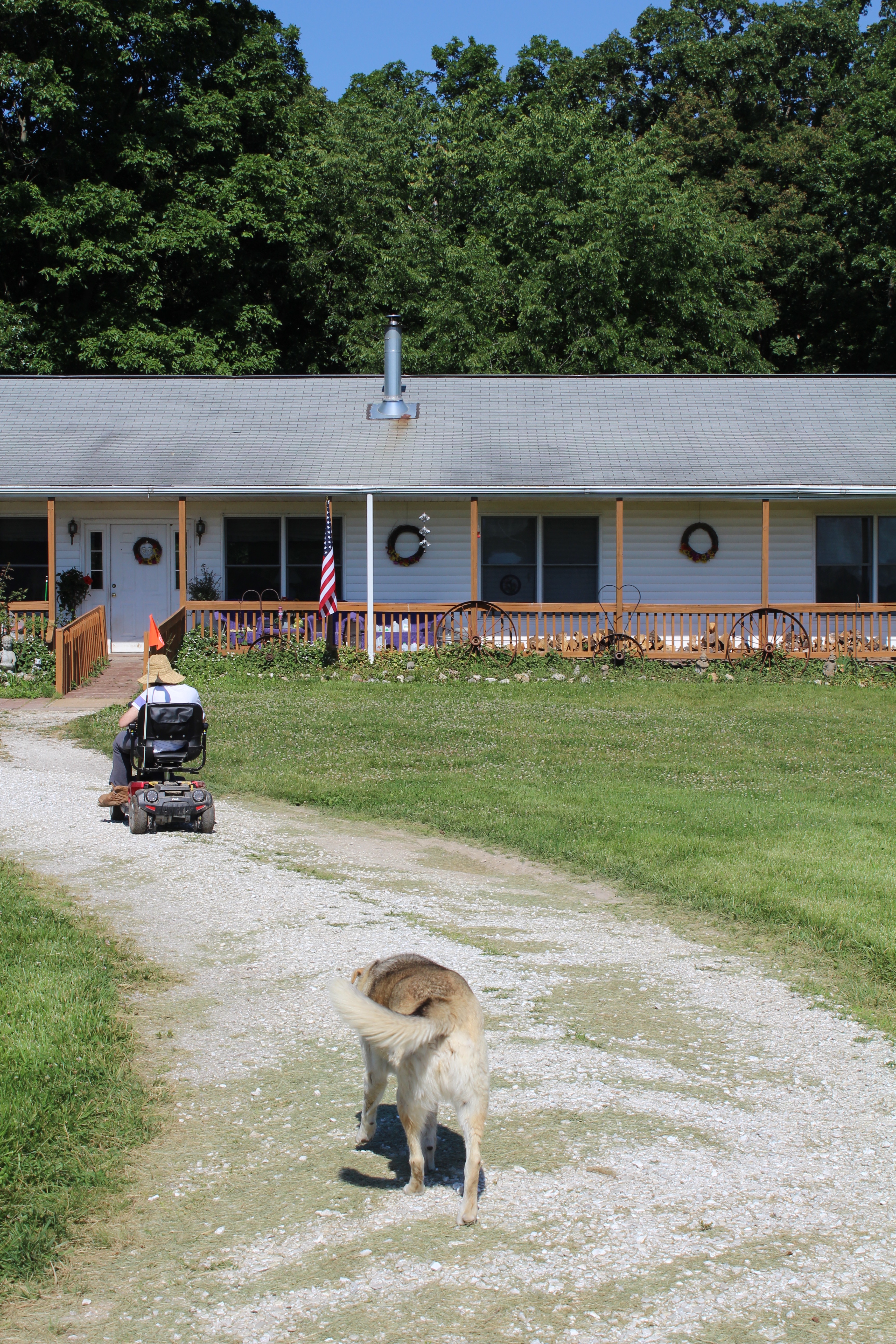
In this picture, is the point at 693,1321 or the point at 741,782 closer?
the point at 693,1321

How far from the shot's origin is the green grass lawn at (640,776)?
7.86 metres

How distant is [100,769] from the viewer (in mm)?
12469

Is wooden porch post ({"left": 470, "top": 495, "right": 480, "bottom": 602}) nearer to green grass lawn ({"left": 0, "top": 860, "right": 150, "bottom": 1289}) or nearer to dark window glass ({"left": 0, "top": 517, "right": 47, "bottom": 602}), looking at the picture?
dark window glass ({"left": 0, "top": 517, "right": 47, "bottom": 602})

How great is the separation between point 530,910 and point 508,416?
664 inches

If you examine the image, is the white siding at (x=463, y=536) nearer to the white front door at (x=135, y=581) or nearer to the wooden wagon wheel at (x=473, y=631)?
the white front door at (x=135, y=581)

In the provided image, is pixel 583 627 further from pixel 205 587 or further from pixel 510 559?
pixel 205 587

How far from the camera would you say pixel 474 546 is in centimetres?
1970

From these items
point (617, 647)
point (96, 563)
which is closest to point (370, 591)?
point (617, 647)

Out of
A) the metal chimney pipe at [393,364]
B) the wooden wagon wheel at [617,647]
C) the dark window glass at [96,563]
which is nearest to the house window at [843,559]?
the wooden wagon wheel at [617,647]

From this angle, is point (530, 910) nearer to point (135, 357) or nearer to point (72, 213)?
point (135, 357)

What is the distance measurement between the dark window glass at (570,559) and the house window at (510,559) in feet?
0.64

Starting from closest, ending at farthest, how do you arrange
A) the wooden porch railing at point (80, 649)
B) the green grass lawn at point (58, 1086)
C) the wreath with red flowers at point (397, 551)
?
the green grass lawn at point (58, 1086), the wooden porch railing at point (80, 649), the wreath with red flowers at point (397, 551)

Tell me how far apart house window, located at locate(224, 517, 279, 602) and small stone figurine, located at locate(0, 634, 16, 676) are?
12.9 ft

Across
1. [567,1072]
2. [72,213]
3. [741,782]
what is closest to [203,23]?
[72,213]
